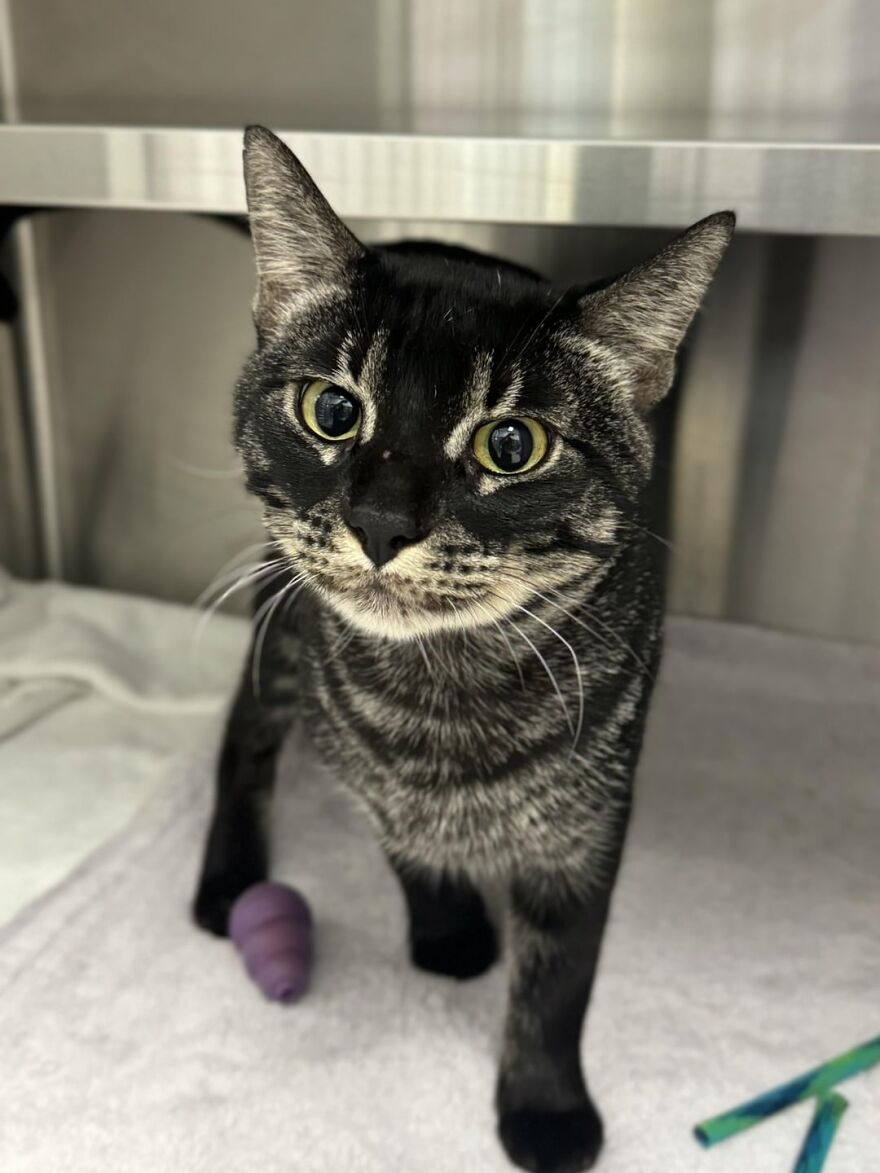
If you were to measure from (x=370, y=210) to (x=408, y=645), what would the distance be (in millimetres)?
357

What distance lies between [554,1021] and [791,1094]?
212 millimetres

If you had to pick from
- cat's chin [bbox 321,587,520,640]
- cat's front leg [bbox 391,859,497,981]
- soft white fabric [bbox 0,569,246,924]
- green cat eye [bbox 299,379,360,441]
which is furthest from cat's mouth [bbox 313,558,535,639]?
soft white fabric [bbox 0,569,246,924]

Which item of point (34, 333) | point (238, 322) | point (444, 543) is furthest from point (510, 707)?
point (34, 333)

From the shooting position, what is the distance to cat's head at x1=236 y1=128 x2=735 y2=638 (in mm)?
709

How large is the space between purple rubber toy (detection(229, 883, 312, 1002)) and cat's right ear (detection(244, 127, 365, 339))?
1.76 feet

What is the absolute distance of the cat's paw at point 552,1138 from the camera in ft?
2.76

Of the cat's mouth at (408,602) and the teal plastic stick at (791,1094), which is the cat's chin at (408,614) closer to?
the cat's mouth at (408,602)

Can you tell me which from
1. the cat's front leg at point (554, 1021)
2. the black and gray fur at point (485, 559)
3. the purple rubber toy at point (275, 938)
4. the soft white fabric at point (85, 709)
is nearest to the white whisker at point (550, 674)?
the black and gray fur at point (485, 559)

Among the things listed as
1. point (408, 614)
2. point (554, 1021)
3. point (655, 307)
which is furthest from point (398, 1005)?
point (655, 307)

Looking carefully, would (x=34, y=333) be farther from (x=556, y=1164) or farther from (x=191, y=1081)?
(x=556, y=1164)

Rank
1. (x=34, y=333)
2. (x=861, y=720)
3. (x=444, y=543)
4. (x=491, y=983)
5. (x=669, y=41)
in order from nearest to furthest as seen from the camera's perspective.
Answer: (x=444, y=543)
(x=491, y=983)
(x=669, y=41)
(x=861, y=720)
(x=34, y=333)

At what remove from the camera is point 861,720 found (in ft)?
4.70

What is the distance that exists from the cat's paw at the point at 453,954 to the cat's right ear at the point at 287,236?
590mm

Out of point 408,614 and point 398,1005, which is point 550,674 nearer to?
point 408,614
